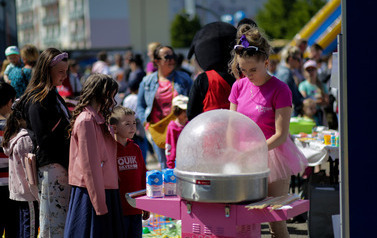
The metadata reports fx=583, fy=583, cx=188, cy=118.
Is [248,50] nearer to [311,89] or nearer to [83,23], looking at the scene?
[311,89]

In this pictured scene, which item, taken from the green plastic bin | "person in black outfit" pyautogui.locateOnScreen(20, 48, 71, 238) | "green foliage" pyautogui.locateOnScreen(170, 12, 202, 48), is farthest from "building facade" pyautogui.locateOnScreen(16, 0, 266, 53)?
"person in black outfit" pyautogui.locateOnScreen(20, 48, 71, 238)

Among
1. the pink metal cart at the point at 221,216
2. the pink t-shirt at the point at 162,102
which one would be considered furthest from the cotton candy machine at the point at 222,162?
the pink t-shirt at the point at 162,102

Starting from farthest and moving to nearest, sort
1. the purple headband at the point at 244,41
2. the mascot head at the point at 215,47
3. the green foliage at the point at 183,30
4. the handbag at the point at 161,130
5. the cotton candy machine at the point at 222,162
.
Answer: the green foliage at the point at 183,30 → the handbag at the point at 161,130 → the mascot head at the point at 215,47 → the purple headband at the point at 244,41 → the cotton candy machine at the point at 222,162

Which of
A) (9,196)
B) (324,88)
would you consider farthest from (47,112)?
(324,88)

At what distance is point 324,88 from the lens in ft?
31.4

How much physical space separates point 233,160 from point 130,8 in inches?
3191

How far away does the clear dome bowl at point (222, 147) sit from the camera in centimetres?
347

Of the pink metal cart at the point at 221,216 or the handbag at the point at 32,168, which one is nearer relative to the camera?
the pink metal cart at the point at 221,216

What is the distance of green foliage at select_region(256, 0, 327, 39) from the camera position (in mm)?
63344

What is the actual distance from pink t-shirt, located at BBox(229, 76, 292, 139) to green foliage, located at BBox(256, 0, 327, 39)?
6065 cm

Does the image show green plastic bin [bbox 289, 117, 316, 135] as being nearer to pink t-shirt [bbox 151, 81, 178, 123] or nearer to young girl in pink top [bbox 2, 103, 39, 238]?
pink t-shirt [bbox 151, 81, 178, 123]

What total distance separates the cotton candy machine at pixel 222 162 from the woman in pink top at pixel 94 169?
791mm

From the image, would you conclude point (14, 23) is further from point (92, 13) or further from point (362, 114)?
point (92, 13)

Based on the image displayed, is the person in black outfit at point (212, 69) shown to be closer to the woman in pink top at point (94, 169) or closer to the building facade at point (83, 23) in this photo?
the woman in pink top at point (94, 169)
